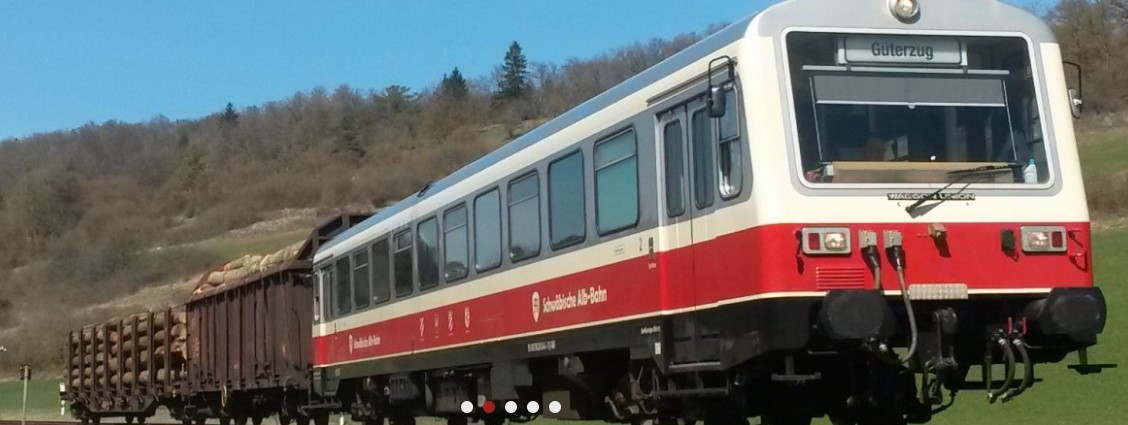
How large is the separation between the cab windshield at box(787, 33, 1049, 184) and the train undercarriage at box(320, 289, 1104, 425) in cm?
93

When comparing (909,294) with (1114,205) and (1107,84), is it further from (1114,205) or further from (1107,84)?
(1107,84)

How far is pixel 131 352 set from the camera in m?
30.9

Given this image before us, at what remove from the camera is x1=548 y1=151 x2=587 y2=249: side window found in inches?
476

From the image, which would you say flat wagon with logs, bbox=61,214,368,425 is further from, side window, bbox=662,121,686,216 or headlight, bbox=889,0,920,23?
headlight, bbox=889,0,920,23

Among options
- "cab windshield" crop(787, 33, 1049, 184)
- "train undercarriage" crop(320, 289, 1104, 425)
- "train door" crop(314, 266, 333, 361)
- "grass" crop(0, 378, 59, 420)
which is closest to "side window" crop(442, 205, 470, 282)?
"train undercarriage" crop(320, 289, 1104, 425)

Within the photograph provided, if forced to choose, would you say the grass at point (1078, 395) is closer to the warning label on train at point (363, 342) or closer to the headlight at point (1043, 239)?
the warning label on train at point (363, 342)

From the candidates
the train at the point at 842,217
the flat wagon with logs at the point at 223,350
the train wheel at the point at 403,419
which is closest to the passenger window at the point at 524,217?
the train at the point at 842,217

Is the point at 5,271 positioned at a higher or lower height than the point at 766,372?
higher

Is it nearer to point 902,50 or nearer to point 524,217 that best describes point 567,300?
point 524,217

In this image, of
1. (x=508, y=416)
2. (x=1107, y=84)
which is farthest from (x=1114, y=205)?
(x=508, y=416)

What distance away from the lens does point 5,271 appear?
87.9m

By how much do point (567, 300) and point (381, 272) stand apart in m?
6.17

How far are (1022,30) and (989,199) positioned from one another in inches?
55.9

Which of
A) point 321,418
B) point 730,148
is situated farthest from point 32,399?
point 730,148
